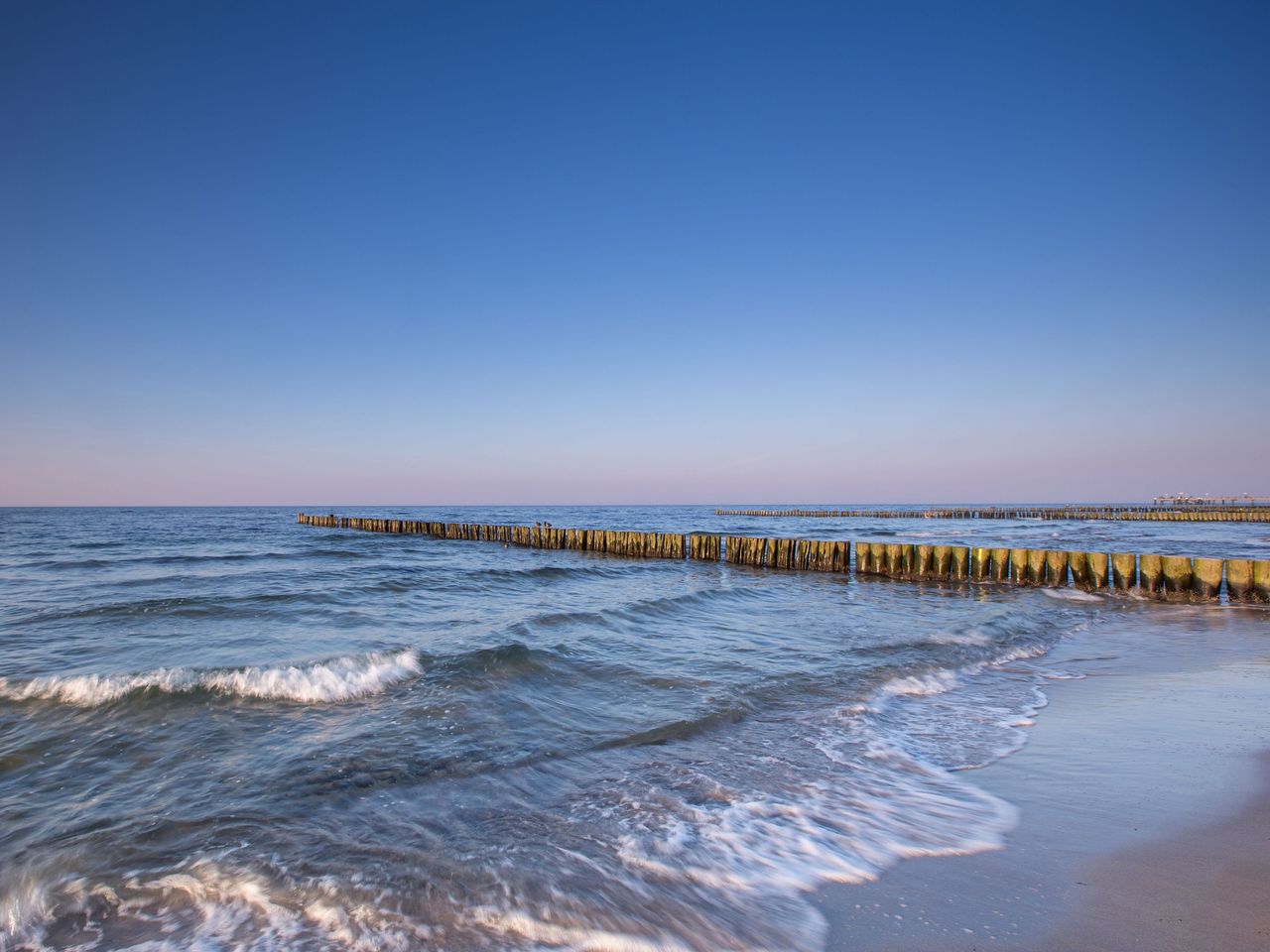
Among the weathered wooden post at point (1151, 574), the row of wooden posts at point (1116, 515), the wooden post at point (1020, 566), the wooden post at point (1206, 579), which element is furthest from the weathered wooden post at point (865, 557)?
the row of wooden posts at point (1116, 515)

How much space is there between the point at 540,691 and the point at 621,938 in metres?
4.72

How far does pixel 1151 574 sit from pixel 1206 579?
108 cm

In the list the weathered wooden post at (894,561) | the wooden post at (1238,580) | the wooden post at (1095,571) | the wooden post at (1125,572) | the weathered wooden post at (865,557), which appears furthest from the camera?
the weathered wooden post at (865,557)

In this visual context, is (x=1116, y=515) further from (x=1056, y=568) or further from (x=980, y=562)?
(x=1056, y=568)

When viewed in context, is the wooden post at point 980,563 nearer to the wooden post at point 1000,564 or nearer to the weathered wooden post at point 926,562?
the wooden post at point 1000,564

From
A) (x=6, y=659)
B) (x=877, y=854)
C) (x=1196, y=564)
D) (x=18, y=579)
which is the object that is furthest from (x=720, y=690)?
(x=18, y=579)

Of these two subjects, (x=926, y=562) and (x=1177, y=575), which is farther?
(x=926, y=562)

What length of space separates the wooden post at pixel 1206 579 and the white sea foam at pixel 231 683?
16971mm

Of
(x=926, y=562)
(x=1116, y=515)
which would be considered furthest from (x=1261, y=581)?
(x=1116, y=515)

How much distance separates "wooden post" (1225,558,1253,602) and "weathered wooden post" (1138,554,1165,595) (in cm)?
123

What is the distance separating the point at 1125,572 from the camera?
16312 millimetres

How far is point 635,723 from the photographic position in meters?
6.32

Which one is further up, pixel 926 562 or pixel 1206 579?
pixel 1206 579

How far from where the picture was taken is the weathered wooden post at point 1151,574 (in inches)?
605
